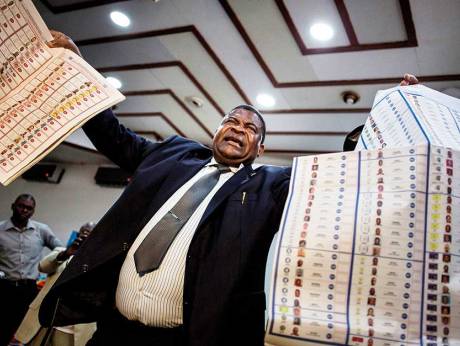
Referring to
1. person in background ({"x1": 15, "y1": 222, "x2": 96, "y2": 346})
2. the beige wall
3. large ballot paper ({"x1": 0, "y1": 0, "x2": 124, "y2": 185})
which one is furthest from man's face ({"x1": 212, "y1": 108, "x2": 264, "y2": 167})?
the beige wall

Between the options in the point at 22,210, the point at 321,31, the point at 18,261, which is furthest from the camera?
the point at 22,210

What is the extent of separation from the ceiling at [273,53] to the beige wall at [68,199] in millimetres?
2772

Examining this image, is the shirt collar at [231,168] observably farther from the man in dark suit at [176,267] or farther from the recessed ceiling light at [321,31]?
the recessed ceiling light at [321,31]

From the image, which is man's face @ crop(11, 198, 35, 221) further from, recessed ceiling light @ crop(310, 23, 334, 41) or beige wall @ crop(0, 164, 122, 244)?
recessed ceiling light @ crop(310, 23, 334, 41)

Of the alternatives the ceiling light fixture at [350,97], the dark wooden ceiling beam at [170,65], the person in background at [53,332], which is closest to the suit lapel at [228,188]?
the person in background at [53,332]

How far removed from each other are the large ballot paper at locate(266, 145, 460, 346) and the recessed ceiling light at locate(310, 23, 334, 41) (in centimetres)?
250

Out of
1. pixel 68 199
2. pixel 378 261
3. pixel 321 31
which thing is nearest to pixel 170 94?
pixel 321 31

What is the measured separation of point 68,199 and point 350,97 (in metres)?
6.06

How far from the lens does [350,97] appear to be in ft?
11.7

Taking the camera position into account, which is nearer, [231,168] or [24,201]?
[231,168]

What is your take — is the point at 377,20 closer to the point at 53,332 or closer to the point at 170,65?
the point at 170,65

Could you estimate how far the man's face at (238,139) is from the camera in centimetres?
140

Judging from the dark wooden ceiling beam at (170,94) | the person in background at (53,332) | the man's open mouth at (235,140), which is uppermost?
the dark wooden ceiling beam at (170,94)

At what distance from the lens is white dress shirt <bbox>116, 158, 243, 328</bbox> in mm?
988
